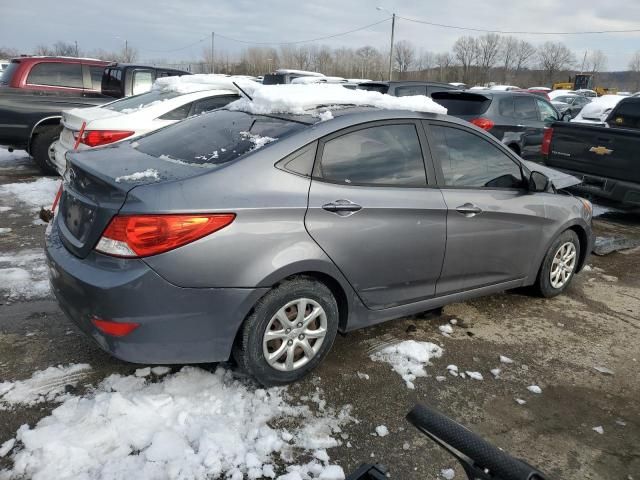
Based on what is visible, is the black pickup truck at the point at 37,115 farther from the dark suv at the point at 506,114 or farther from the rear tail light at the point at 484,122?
the rear tail light at the point at 484,122

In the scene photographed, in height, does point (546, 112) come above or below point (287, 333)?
above

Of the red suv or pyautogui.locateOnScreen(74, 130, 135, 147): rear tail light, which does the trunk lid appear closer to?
pyautogui.locateOnScreen(74, 130, 135, 147): rear tail light

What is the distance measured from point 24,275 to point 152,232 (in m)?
2.57

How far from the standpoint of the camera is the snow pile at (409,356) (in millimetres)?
3338

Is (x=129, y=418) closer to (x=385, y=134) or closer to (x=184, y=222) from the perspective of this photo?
(x=184, y=222)

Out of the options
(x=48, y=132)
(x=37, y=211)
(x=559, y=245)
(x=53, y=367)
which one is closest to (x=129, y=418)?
(x=53, y=367)

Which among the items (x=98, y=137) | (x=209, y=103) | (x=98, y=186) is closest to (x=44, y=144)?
(x=98, y=137)

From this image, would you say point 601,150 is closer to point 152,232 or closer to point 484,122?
point 484,122

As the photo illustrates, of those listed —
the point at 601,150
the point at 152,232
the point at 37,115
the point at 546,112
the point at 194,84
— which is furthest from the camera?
the point at 546,112

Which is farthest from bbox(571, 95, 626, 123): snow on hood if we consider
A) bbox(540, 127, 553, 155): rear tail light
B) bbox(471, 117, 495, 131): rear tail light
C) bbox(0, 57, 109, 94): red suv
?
bbox(0, 57, 109, 94): red suv

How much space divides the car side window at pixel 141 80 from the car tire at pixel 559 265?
7113 mm

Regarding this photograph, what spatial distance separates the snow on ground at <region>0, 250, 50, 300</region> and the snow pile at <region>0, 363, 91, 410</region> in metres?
1.24

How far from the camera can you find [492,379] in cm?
336

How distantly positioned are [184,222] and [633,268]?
5250 millimetres
